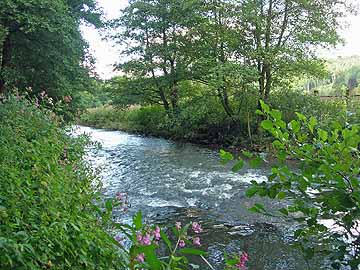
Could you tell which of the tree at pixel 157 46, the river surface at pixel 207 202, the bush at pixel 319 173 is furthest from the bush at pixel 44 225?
the tree at pixel 157 46

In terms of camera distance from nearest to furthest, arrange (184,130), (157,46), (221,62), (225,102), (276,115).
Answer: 1. (276,115)
2. (221,62)
3. (225,102)
4. (184,130)
5. (157,46)

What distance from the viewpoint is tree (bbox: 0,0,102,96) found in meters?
9.05

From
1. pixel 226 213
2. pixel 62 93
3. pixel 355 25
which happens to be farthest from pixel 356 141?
pixel 355 25

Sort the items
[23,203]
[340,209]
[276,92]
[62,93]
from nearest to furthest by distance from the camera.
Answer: [340,209] < [23,203] < [62,93] < [276,92]

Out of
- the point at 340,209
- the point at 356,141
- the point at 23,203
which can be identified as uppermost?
the point at 356,141

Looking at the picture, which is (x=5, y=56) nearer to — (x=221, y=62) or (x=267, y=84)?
(x=221, y=62)

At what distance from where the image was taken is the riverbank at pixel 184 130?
13.6 m

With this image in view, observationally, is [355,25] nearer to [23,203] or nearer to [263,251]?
[263,251]

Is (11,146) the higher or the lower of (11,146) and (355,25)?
the lower

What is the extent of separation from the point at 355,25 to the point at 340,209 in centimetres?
1402

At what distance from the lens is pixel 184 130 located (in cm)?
1647

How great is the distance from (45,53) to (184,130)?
791 cm

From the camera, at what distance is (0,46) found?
998cm

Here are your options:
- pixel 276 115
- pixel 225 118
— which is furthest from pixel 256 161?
pixel 225 118
